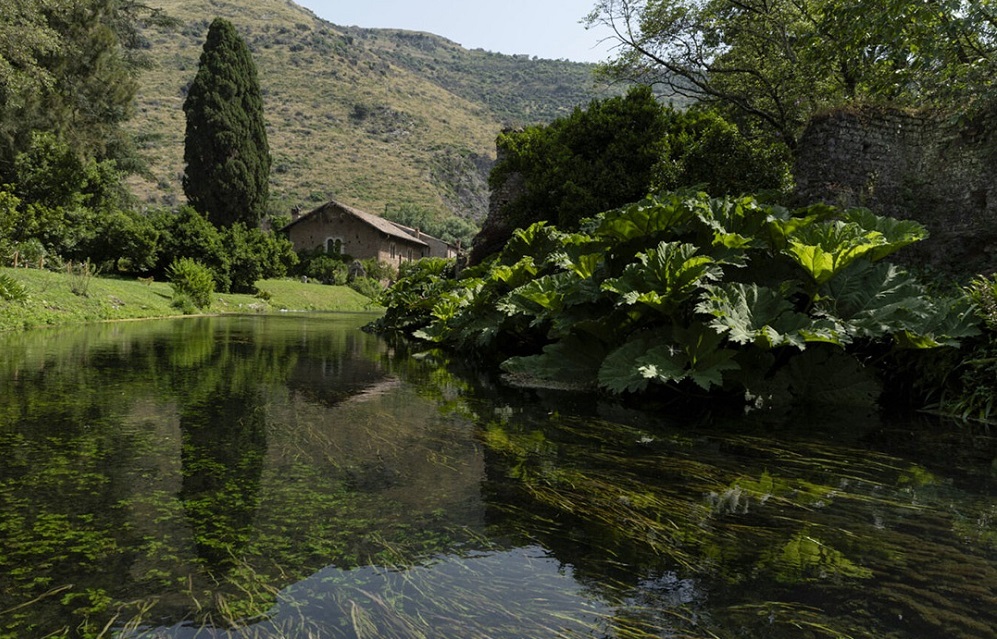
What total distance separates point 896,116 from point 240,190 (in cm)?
3366

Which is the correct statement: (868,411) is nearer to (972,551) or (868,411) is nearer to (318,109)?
(972,551)

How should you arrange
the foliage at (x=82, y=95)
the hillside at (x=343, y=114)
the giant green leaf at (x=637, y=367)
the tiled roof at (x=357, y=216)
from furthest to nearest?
1. the hillside at (x=343, y=114)
2. the tiled roof at (x=357, y=216)
3. the foliage at (x=82, y=95)
4. the giant green leaf at (x=637, y=367)

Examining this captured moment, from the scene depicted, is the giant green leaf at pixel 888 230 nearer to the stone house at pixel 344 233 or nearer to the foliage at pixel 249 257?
the foliage at pixel 249 257

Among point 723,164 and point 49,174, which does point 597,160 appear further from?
point 49,174

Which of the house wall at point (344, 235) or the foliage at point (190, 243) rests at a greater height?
the house wall at point (344, 235)

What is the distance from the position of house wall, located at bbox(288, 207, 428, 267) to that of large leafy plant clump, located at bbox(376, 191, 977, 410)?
4562 centimetres

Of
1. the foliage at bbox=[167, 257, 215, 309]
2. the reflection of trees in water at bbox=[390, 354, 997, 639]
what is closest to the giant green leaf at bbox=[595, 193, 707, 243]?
the reflection of trees in water at bbox=[390, 354, 997, 639]

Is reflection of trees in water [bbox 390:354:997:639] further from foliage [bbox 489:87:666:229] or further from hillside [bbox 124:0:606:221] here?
hillside [bbox 124:0:606:221]

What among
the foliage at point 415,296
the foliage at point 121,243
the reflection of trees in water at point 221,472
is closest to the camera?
the reflection of trees in water at point 221,472

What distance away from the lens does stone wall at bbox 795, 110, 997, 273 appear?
24.4ft

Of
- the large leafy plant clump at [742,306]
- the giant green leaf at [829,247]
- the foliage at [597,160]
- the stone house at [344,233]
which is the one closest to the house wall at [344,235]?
the stone house at [344,233]

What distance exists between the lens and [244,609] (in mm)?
1714

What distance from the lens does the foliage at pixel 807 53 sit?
27.1 feet

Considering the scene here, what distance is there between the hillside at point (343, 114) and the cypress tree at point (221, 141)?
86.3ft
